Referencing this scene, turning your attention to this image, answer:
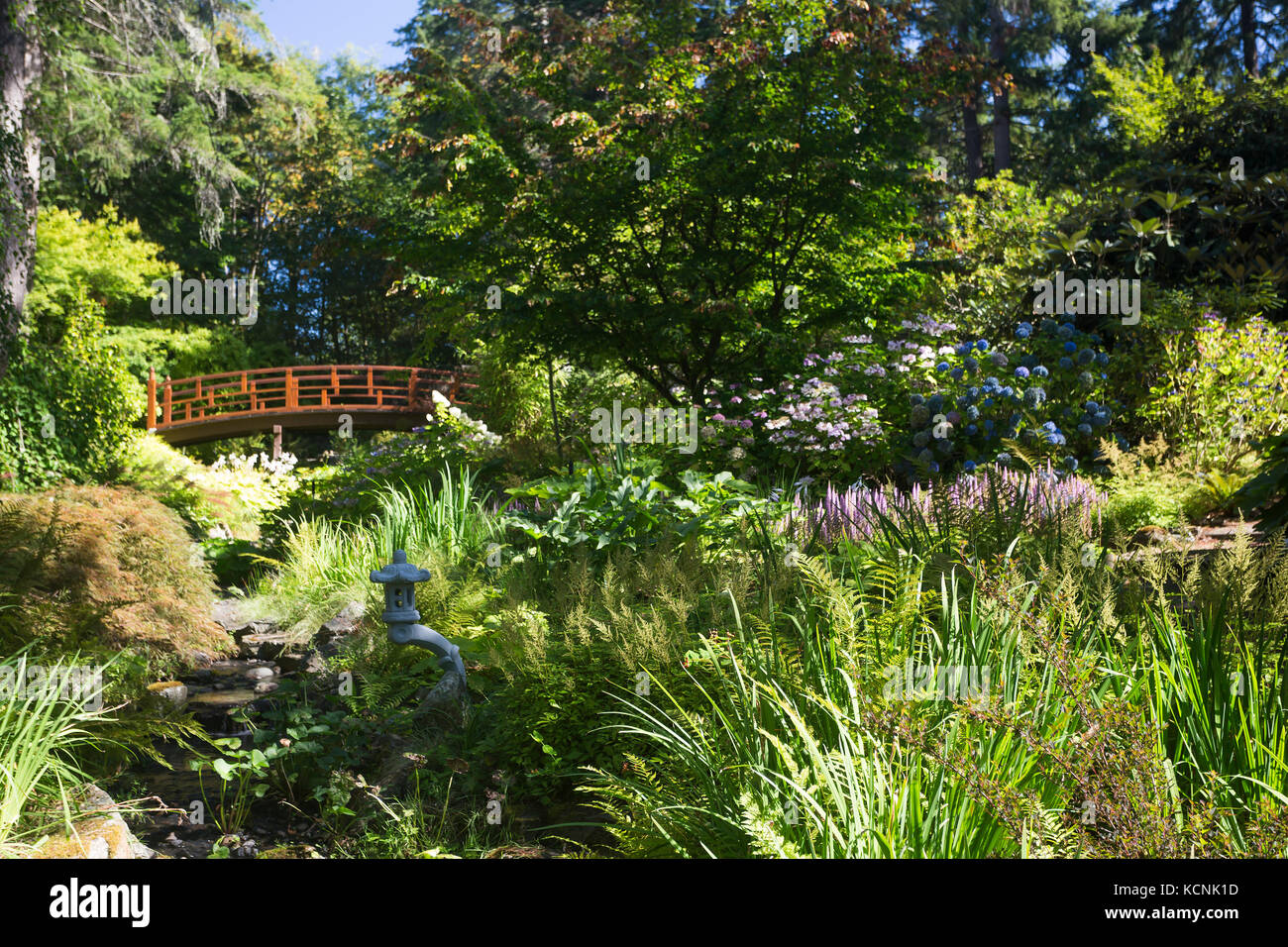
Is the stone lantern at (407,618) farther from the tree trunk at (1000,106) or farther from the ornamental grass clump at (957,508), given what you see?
the tree trunk at (1000,106)

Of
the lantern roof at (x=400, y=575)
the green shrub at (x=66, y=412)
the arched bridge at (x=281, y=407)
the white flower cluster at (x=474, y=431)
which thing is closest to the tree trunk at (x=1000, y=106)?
the arched bridge at (x=281, y=407)

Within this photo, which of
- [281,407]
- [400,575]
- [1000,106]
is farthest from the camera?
[281,407]

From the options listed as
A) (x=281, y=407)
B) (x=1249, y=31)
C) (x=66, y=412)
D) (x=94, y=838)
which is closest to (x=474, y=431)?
(x=66, y=412)

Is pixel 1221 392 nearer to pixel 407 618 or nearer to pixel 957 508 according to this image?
pixel 957 508

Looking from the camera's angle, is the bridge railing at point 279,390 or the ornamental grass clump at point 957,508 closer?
the ornamental grass clump at point 957,508

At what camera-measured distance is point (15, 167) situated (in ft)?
33.0

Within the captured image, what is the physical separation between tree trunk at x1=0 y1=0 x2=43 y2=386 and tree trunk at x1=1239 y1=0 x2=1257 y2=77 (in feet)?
60.3

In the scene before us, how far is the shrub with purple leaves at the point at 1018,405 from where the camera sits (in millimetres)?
6926

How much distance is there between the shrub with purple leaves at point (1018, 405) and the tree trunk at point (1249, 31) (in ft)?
44.3

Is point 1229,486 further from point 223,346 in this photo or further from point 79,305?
point 223,346

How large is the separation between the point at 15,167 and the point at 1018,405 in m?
9.52

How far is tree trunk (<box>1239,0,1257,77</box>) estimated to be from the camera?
17.8 metres

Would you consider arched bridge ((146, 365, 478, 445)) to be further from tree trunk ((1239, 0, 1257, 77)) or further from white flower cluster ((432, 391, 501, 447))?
tree trunk ((1239, 0, 1257, 77))
